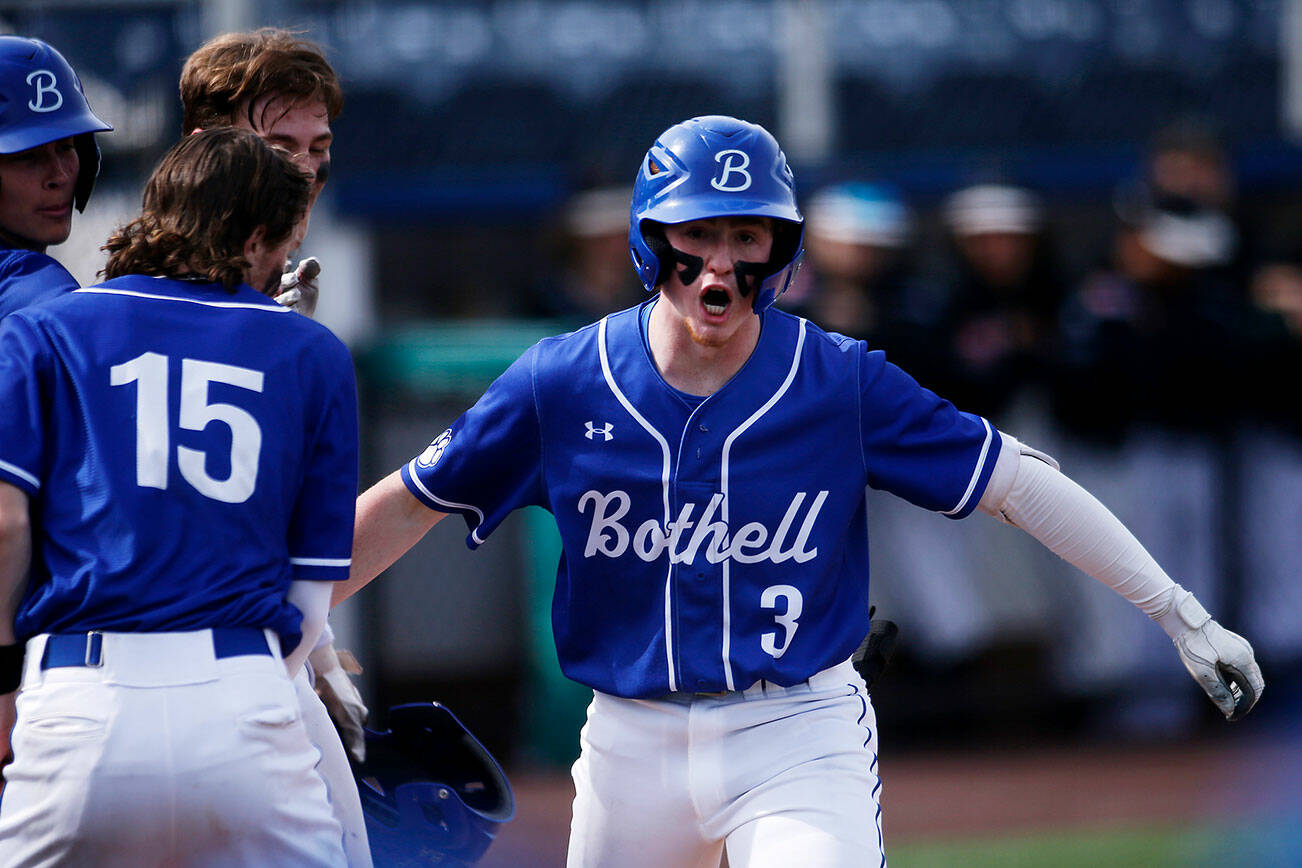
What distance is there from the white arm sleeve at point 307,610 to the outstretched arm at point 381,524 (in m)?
0.67

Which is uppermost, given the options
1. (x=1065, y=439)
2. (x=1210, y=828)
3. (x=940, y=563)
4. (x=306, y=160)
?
(x=306, y=160)

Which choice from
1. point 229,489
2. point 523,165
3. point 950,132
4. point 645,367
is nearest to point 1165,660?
point 950,132

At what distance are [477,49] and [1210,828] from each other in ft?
21.1

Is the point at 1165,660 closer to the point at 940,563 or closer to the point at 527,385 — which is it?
the point at 940,563

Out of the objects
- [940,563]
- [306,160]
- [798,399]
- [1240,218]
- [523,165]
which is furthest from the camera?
[523,165]

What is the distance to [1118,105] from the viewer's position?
37.0ft

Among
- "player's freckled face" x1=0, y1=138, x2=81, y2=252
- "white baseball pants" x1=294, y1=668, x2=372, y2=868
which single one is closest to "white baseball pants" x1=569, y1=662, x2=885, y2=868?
"white baseball pants" x1=294, y1=668, x2=372, y2=868

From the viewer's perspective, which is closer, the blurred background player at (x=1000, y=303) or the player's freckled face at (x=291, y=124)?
the player's freckled face at (x=291, y=124)

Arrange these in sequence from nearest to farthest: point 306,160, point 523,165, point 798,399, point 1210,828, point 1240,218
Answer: point 798,399
point 306,160
point 1210,828
point 1240,218
point 523,165

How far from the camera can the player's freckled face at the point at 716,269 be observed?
11.8 ft

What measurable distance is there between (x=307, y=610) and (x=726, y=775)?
90 centimetres

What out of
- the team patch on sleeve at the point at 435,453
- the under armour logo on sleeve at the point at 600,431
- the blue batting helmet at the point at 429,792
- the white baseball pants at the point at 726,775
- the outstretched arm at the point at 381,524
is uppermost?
the under armour logo on sleeve at the point at 600,431

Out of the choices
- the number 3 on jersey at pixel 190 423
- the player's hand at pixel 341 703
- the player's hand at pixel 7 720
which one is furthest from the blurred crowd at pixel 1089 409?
the number 3 on jersey at pixel 190 423

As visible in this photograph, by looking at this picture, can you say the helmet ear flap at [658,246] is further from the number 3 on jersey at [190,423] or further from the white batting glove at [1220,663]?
the white batting glove at [1220,663]
